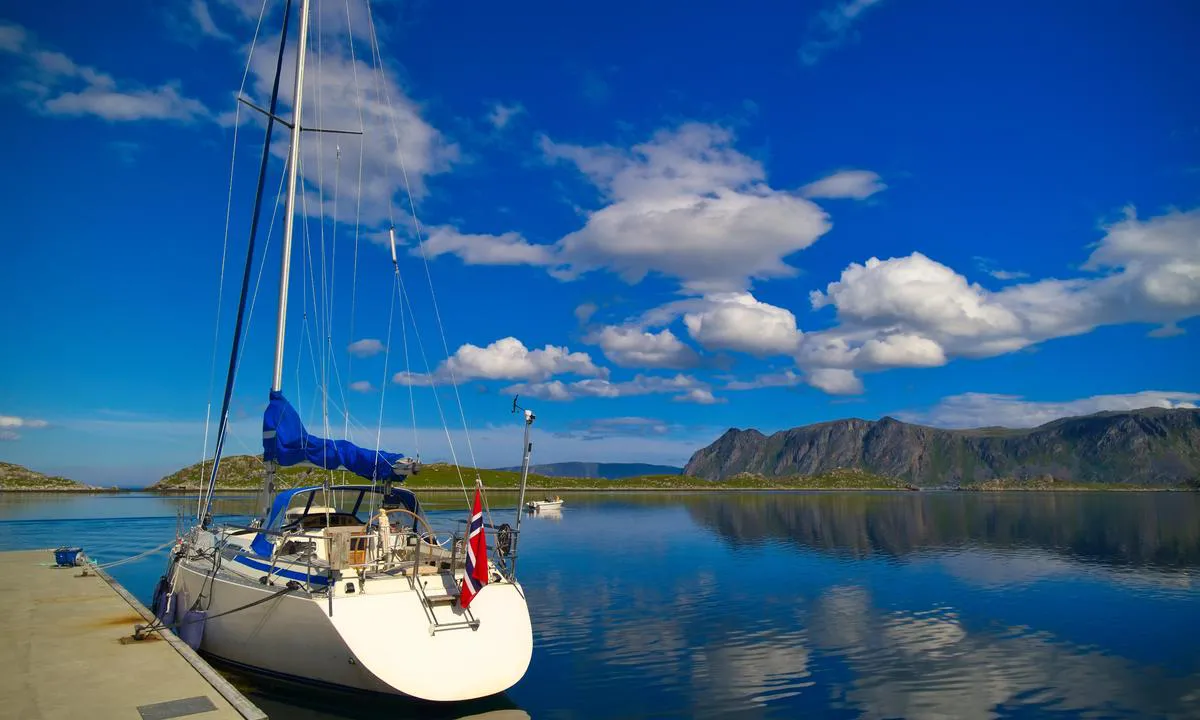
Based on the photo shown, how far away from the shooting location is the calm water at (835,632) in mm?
15742

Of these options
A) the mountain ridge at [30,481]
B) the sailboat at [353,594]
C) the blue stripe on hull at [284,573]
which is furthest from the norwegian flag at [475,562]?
the mountain ridge at [30,481]

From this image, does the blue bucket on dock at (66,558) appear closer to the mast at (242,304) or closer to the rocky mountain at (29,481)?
the mast at (242,304)

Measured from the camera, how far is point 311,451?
738 inches

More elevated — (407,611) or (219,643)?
(407,611)

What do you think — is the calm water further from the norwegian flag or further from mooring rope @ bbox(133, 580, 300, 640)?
mooring rope @ bbox(133, 580, 300, 640)

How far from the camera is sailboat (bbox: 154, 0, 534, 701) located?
42.9ft

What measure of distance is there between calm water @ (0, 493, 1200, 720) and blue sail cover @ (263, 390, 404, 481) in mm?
5415

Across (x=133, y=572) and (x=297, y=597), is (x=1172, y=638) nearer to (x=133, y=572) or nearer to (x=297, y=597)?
(x=297, y=597)

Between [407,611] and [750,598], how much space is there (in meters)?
19.3

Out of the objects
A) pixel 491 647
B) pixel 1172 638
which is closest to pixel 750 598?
pixel 1172 638

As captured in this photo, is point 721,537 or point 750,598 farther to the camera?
point 721,537

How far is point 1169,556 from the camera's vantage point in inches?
1810

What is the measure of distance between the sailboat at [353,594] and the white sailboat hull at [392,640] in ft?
0.08

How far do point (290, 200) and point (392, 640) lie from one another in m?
14.7
